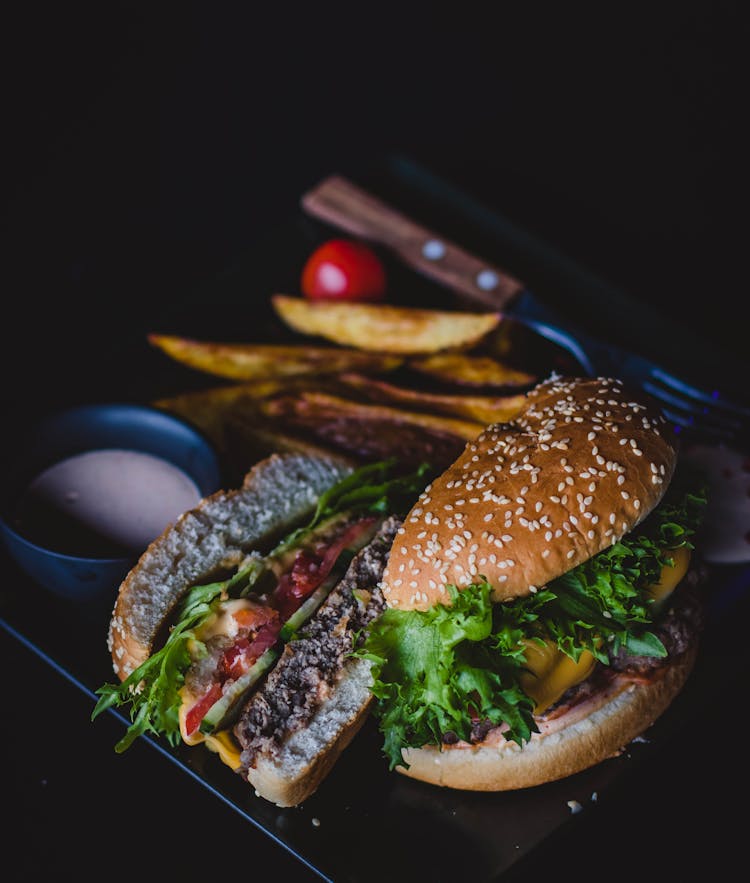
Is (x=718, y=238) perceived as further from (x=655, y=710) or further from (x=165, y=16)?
(x=165, y=16)

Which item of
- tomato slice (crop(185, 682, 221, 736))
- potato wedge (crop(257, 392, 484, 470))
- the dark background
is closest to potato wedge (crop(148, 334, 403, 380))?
potato wedge (crop(257, 392, 484, 470))

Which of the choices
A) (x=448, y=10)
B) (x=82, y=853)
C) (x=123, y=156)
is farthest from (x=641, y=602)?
(x=448, y=10)

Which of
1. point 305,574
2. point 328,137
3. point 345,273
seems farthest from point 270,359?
point 328,137

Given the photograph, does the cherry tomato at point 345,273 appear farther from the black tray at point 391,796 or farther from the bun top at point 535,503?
the black tray at point 391,796

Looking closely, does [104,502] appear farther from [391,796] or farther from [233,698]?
[391,796]

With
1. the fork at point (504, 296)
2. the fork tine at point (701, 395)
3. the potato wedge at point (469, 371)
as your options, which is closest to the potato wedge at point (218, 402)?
the potato wedge at point (469, 371)
